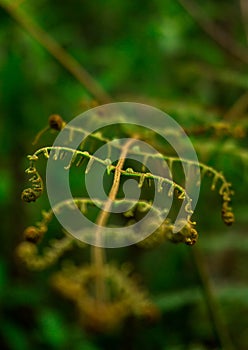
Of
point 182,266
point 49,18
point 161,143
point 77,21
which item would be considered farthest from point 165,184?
point 77,21

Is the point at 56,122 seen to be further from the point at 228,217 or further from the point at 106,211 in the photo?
the point at 228,217

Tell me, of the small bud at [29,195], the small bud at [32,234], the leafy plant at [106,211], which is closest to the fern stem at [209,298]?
the leafy plant at [106,211]

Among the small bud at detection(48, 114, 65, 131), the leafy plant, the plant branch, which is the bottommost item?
the leafy plant

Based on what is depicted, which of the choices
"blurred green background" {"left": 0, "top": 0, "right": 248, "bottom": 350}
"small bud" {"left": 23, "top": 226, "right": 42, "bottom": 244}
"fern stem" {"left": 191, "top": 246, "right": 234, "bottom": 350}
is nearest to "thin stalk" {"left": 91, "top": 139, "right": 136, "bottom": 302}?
"small bud" {"left": 23, "top": 226, "right": 42, "bottom": 244}

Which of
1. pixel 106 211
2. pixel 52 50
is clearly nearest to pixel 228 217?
pixel 106 211

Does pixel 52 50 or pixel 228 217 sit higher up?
pixel 52 50

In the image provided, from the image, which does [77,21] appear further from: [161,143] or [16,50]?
[161,143]

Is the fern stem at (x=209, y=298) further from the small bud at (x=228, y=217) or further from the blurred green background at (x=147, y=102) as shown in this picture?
the small bud at (x=228, y=217)

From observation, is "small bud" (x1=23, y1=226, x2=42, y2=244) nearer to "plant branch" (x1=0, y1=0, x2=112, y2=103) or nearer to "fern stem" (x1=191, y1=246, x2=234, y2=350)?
"fern stem" (x1=191, y1=246, x2=234, y2=350)
